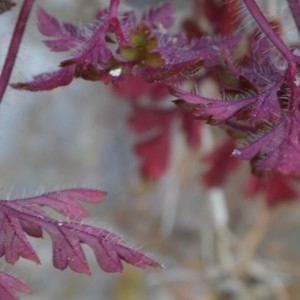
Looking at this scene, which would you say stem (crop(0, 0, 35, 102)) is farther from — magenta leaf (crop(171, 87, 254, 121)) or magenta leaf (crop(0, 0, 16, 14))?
magenta leaf (crop(171, 87, 254, 121))

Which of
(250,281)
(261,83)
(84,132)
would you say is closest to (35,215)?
(261,83)

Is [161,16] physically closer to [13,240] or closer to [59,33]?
[59,33]

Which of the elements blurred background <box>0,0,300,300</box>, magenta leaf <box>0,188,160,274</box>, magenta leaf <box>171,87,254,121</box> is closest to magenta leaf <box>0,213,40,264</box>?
magenta leaf <box>0,188,160,274</box>

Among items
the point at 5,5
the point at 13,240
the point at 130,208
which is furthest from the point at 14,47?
the point at 130,208

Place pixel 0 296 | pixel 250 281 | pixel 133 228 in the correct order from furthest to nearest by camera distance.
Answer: pixel 133 228 < pixel 250 281 < pixel 0 296

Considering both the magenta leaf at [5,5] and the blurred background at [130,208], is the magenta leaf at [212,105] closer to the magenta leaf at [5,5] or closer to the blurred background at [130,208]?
the magenta leaf at [5,5]

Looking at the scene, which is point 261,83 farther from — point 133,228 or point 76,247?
point 133,228

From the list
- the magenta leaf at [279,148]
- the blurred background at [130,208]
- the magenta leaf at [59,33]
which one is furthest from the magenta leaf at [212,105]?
the blurred background at [130,208]
